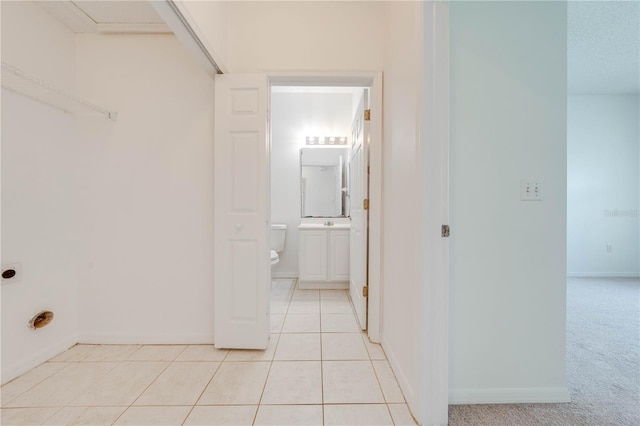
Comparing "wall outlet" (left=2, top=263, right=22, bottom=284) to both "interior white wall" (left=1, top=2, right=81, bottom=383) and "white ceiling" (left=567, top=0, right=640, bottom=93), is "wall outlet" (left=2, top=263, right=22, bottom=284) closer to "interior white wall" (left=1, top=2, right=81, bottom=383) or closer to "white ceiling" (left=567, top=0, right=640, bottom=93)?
"interior white wall" (left=1, top=2, right=81, bottom=383)

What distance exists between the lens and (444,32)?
3.86 ft

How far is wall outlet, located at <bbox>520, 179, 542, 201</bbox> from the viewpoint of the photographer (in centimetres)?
136

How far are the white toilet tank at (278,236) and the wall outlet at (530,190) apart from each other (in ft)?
9.23

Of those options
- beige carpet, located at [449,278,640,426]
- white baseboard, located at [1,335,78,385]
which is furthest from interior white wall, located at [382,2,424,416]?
white baseboard, located at [1,335,78,385]

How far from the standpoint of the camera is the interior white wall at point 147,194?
193 centimetres

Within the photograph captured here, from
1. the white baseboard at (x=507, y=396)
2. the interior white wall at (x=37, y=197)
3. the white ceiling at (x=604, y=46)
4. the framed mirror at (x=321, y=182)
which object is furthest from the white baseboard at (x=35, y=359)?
the white ceiling at (x=604, y=46)

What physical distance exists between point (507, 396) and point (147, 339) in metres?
2.34

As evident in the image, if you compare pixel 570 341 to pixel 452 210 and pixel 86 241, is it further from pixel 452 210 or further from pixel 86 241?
pixel 86 241

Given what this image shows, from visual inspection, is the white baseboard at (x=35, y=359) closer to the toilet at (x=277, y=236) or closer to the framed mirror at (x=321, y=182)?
the toilet at (x=277, y=236)

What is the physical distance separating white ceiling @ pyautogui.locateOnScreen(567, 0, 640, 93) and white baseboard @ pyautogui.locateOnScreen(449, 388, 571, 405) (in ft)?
10.1

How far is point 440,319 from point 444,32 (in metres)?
1.29

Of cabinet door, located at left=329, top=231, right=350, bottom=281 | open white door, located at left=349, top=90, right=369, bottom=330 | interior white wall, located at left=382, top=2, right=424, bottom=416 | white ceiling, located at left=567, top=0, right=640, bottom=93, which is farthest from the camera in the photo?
cabinet door, located at left=329, top=231, right=350, bottom=281

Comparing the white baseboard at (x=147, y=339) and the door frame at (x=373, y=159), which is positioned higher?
the door frame at (x=373, y=159)

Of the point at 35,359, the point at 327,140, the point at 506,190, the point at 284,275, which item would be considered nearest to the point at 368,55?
the point at 506,190
